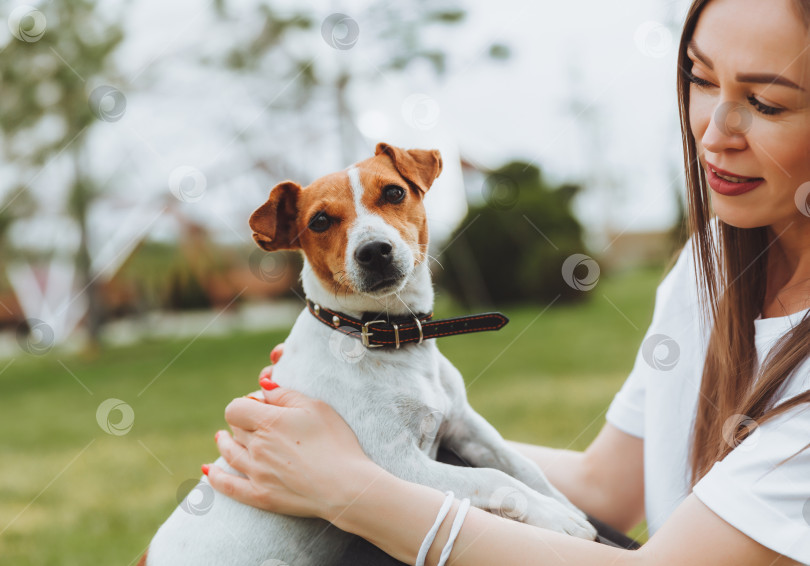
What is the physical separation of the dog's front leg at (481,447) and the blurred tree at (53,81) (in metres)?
9.71

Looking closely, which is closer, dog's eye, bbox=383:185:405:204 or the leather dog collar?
the leather dog collar

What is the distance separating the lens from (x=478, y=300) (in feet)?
37.0

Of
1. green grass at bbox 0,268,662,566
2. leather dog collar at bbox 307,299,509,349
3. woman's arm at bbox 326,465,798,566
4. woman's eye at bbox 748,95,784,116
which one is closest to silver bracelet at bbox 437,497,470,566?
woman's arm at bbox 326,465,798,566

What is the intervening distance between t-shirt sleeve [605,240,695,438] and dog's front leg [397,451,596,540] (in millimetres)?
533

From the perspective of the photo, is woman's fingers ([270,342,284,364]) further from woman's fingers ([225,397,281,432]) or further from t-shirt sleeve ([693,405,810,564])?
t-shirt sleeve ([693,405,810,564])

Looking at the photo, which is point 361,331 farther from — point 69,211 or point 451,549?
point 69,211

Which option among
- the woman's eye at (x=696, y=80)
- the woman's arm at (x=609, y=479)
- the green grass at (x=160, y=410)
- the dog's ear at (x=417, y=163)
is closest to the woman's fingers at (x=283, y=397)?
the dog's ear at (x=417, y=163)

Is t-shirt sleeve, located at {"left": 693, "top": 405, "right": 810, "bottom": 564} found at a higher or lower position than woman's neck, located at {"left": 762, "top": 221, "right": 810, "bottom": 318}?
lower

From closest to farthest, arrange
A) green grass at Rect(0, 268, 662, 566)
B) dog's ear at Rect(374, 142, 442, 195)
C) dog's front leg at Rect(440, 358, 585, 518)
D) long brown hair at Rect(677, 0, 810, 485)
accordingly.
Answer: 1. long brown hair at Rect(677, 0, 810, 485)
2. dog's front leg at Rect(440, 358, 585, 518)
3. dog's ear at Rect(374, 142, 442, 195)
4. green grass at Rect(0, 268, 662, 566)

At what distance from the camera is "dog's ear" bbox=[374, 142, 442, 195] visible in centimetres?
211

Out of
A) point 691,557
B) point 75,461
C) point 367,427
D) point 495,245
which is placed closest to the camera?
point 691,557

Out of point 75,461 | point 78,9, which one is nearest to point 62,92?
point 78,9

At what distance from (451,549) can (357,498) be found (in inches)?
9.3

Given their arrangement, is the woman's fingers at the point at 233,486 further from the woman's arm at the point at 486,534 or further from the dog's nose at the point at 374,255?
the dog's nose at the point at 374,255
